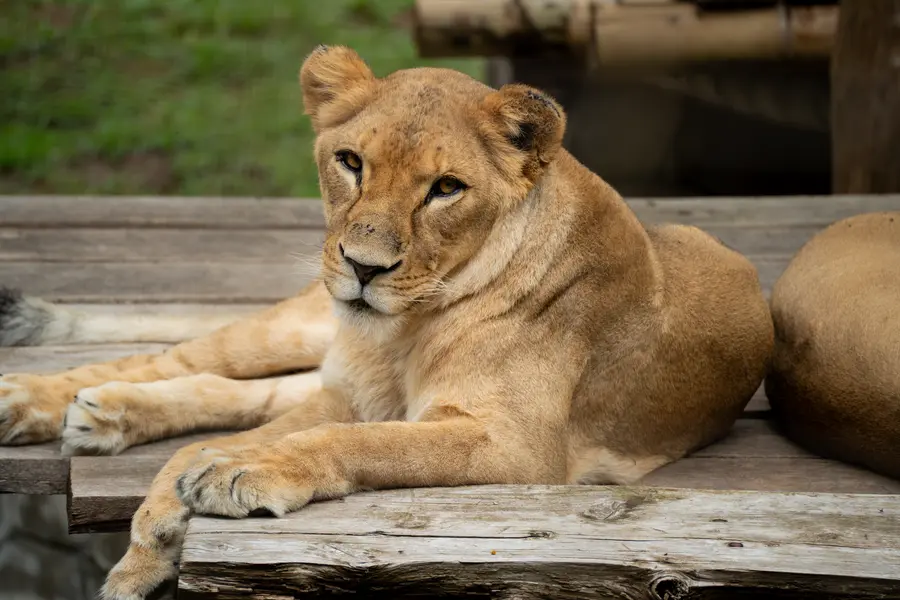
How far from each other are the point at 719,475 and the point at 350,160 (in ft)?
4.11

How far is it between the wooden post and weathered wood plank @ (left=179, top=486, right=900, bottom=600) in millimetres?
3503

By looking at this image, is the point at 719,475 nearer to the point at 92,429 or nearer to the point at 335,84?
the point at 335,84

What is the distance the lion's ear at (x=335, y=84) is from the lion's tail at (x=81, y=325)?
118 cm

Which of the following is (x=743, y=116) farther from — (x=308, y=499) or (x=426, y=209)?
(x=308, y=499)

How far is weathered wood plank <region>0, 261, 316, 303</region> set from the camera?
4688 mm

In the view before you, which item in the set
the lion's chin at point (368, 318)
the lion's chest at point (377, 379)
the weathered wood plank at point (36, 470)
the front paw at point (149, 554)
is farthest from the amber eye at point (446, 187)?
the weathered wood plank at point (36, 470)

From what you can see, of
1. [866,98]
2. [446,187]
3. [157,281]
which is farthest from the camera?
[866,98]

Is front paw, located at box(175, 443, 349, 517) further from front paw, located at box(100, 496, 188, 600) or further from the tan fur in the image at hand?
the tan fur

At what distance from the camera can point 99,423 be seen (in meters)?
3.35

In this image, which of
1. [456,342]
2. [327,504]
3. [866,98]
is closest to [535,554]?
[327,504]

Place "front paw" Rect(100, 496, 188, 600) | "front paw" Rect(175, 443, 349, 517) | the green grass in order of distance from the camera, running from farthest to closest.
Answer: the green grass
"front paw" Rect(100, 496, 188, 600)
"front paw" Rect(175, 443, 349, 517)

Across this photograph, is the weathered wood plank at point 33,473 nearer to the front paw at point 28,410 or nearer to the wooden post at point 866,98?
the front paw at point 28,410

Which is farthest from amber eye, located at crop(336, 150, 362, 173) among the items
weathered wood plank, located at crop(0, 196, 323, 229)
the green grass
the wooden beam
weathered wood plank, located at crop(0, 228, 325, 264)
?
the green grass

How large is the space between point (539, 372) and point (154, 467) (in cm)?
99
